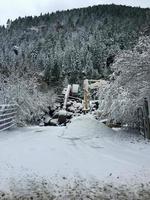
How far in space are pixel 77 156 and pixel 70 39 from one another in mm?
83580

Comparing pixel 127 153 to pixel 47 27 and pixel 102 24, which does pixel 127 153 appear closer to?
pixel 102 24

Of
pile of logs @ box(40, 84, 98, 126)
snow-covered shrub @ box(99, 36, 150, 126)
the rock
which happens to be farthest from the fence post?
the rock

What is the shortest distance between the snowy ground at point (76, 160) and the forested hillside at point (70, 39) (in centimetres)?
4056

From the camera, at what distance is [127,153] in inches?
434

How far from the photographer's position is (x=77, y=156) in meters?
10.4

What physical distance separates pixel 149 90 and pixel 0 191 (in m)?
6.99

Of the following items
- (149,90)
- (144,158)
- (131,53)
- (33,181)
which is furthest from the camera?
(131,53)

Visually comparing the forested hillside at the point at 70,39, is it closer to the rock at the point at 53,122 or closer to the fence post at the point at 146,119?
the rock at the point at 53,122

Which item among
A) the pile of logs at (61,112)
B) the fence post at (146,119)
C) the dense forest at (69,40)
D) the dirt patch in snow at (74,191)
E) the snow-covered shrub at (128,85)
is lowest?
the pile of logs at (61,112)

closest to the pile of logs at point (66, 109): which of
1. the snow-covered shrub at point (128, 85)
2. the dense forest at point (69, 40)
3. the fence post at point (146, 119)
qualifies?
the dense forest at point (69, 40)

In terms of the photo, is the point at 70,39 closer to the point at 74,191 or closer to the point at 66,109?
the point at 66,109

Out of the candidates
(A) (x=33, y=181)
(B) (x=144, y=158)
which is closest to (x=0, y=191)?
(A) (x=33, y=181)

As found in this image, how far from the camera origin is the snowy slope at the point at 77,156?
28.7 ft

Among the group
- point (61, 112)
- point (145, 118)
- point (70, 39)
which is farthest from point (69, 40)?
point (145, 118)
